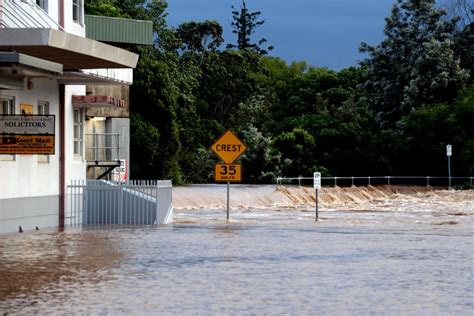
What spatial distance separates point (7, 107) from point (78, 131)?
5.96 meters

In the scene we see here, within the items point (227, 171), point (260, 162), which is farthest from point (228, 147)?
point (260, 162)

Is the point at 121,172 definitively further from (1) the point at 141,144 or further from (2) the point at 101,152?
(1) the point at 141,144

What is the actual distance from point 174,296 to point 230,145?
2164cm

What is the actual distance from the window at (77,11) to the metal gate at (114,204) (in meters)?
5.01

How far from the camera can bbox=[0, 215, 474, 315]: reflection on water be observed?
15023 millimetres

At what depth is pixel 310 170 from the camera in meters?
77.9

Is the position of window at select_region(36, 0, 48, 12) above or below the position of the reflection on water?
above

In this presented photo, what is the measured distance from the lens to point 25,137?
2912 centimetres

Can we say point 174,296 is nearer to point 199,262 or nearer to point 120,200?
point 199,262

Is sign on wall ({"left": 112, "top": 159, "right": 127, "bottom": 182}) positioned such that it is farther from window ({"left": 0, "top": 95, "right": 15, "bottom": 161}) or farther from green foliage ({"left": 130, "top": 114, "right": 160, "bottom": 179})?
green foliage ({"left": 130, "top": 114, "right": 160, "bottom": 179})

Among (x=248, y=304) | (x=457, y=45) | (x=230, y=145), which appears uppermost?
(x=457, y=45)

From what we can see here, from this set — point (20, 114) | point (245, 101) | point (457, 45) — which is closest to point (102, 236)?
point (20, 114)

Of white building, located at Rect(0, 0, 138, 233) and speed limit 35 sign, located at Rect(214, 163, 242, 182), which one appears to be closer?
white building, located at Rect(0, 0, 138, 233)

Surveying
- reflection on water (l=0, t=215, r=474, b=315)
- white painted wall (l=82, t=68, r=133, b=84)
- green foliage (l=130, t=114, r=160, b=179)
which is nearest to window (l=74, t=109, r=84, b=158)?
white painted wall (l=82, t=68, r=133, b=84)
